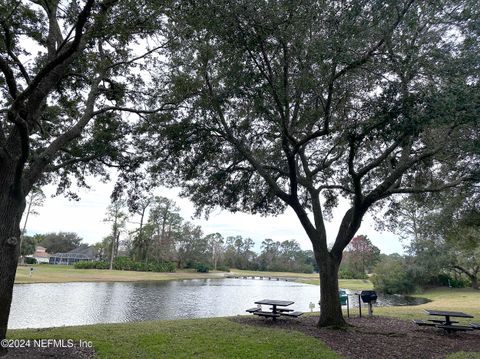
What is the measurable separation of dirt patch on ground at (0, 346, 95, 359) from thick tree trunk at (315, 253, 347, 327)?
5643 millimetres

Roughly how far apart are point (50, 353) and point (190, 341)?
2509 millimetres

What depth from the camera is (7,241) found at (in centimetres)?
560

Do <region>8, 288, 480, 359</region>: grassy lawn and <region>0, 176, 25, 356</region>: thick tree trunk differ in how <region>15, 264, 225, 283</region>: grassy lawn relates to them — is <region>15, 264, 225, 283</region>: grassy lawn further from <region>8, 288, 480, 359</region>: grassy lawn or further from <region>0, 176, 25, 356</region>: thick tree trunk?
<region>0, 176, 25, 356</region>: thick tree trunk

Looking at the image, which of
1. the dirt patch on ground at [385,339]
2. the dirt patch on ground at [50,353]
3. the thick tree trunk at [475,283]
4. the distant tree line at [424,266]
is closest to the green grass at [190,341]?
the dirt patch on ground at [50,353]

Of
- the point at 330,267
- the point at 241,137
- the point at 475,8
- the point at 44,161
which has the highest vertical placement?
the point at 475,8

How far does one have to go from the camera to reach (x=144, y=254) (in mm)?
57656

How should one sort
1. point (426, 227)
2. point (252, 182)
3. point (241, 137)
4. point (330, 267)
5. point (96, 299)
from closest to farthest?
A: point (330, 267) → point (241, 137) → point (252, 182) → point (426, 227) → point (96, 299)

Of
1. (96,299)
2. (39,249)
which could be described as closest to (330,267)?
(96,299)

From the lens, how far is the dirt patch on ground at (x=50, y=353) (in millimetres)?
5285

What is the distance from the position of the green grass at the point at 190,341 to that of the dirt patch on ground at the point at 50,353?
0.23m

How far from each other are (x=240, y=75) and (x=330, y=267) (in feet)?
18.0

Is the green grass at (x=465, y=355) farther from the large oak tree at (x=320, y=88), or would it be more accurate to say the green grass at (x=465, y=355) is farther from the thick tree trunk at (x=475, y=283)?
the thick tree trunk at (x=475, y=283)

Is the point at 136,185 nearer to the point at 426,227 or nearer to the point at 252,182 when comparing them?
the point at 252,182

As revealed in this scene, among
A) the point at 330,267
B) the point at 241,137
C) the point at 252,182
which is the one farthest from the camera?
the point at 252,182
